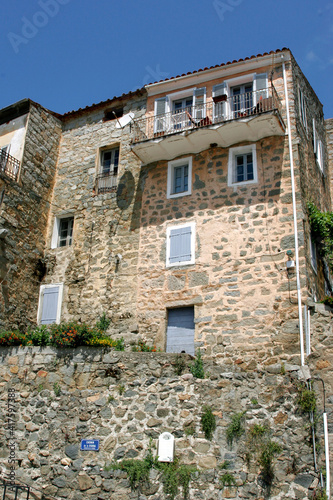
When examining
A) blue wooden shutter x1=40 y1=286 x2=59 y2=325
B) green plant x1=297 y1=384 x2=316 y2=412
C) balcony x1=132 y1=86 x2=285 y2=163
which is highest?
balcony x1=132 y1=86 x2=285 y2=163

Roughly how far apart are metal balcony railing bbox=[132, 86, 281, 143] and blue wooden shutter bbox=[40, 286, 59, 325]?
5.86 metres

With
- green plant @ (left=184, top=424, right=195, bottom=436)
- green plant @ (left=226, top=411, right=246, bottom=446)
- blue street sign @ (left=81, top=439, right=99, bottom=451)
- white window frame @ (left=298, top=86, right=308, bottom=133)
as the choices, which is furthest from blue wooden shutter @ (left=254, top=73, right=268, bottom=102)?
blue street sign @ (left=81, top=439, right=99, bottom=451)

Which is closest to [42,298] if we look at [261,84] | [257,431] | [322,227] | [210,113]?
[210,113]

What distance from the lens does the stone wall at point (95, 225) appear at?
54.9 ft

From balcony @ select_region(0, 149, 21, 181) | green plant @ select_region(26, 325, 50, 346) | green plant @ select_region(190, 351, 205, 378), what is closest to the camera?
green plant @ select_region(190, 351, 205, 378)

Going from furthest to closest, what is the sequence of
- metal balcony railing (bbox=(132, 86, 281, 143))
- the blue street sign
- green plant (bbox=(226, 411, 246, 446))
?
metal balcony railing (bbox=(132, 86, 281, 143)) → the blue street sign → green plant (bbox=(226, 411, 246, 446))

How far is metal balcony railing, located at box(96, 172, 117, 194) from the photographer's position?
18531 mm

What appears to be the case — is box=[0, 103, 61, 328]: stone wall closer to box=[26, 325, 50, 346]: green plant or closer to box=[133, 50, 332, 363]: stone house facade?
box=[26, 325, 50, 346]: green plant

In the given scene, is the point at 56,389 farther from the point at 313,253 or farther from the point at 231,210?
the point at 313,253

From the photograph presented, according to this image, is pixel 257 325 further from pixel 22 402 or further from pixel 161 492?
pixel 22 402

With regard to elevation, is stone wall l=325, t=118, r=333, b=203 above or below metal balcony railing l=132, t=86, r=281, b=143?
above

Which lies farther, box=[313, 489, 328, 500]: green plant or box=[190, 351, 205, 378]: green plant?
box=[190, 351, 205, 378]: green plant

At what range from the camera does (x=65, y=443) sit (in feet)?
42.8

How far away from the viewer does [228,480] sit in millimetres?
11570
